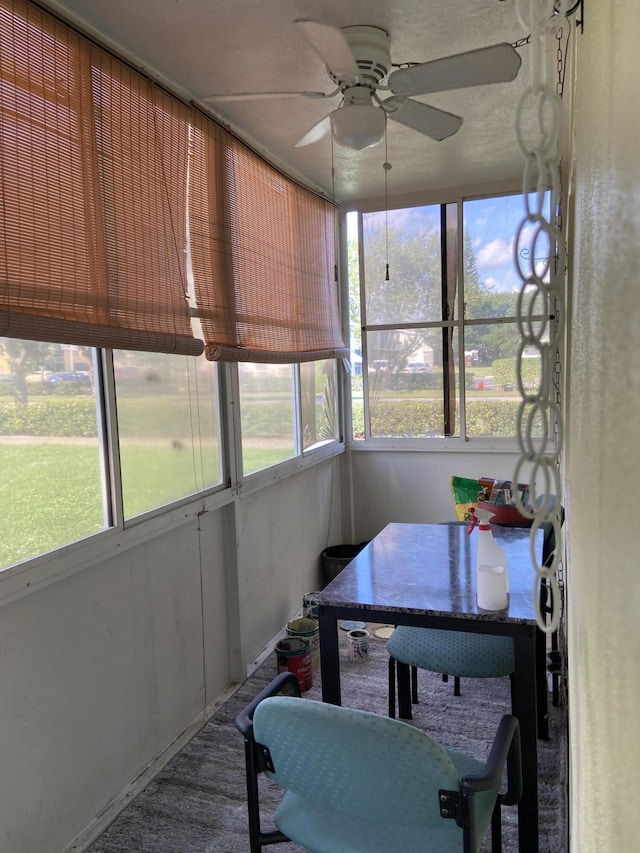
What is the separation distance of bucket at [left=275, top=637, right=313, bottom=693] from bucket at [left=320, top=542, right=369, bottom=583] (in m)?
1.01

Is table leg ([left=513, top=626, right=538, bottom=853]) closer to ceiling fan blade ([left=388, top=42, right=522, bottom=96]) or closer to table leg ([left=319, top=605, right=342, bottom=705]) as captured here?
table leg ([left=319, top=605, right=342, bottom=705])

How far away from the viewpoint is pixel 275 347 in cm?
306

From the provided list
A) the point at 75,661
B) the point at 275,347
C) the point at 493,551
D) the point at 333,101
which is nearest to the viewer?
the point at 493,551

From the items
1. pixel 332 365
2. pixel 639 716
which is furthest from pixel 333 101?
pixel 639 716

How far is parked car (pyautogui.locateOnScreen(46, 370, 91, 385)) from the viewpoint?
6.07 ft

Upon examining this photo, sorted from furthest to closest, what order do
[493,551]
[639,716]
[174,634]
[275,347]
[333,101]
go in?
[275,347] → [333,101] → [174,634] → [493,551] → [639,716]

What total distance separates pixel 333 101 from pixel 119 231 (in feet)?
4.05

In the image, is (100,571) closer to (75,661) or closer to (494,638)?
(75,661)

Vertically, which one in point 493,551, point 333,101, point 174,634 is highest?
point 333,101

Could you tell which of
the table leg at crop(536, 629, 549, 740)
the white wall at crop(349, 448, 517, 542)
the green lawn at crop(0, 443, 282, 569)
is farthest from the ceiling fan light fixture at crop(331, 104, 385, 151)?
the white wall at crop(349, 448, 517, 542)

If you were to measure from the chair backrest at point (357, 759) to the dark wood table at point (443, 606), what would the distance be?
0.59 metres

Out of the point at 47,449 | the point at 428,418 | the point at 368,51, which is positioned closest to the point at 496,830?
the point at 47,449

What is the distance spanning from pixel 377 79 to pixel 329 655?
202 cm

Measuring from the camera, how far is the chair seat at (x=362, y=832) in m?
1.26
